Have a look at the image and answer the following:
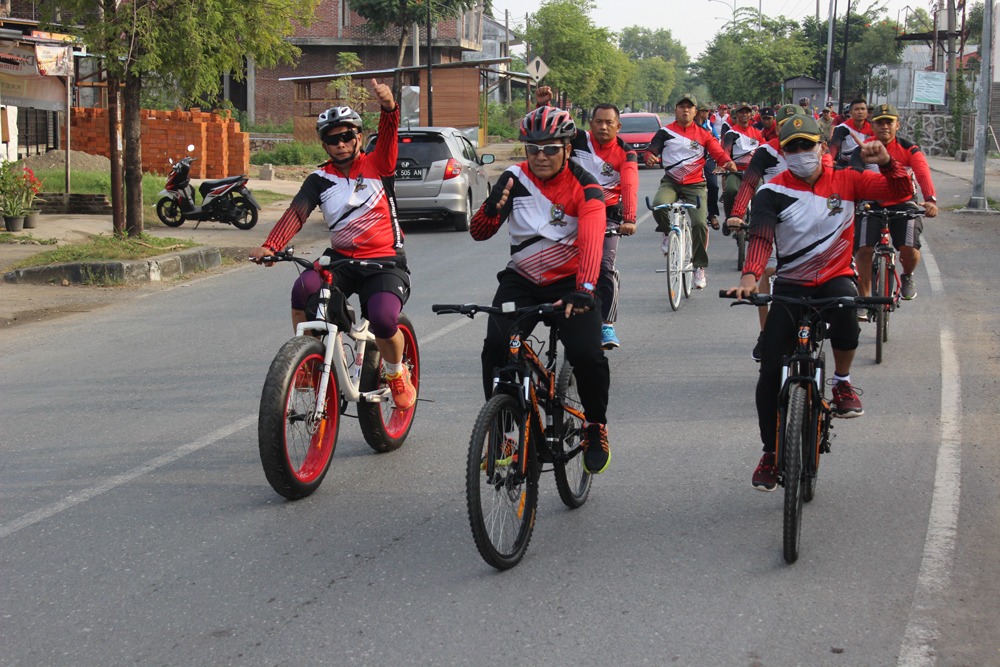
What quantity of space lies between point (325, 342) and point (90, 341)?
17.3 ft

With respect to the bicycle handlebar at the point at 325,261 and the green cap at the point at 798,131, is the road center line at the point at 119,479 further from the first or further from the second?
the green cap at the point at 798,131

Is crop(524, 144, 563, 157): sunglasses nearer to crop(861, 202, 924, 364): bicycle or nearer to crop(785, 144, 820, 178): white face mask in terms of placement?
crop(785, 144, 820, 178): white face mask

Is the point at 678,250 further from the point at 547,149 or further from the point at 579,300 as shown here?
the point at 579,300

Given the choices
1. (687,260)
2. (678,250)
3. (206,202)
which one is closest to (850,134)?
(687,260)

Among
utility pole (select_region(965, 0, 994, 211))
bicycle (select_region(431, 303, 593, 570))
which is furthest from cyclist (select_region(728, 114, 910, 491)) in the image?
utility pole (select_region(965, 0, 994, 211))

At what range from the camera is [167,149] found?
92.5ft

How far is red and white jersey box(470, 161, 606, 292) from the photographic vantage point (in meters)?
5.55

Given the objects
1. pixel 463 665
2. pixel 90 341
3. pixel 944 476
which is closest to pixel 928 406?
pixel 944 476

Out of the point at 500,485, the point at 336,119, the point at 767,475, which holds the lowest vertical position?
the point at 767,475

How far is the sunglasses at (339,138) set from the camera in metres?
6.37

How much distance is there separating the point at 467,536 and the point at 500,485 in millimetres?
676

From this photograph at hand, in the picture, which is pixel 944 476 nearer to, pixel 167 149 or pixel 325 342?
pixel 325 342

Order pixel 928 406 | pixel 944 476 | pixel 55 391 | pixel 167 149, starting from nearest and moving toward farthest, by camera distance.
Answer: pixel 944 476 → pixel 928 406 → pixel 55 391 → pixel 167 149

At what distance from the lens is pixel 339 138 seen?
638cm
